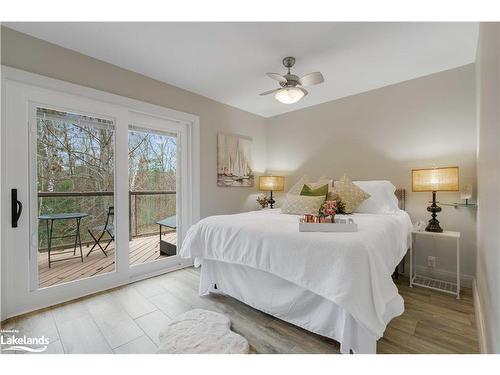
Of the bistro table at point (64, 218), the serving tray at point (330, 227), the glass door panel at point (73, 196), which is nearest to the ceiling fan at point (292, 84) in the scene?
the serving tray at point (330, 227)

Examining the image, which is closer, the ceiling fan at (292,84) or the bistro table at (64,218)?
the bistro table at (64,218)

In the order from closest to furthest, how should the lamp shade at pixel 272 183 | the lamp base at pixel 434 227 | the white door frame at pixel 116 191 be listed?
the white door frame at pixel 116 191 → the lamp base at pixel 434 227 → the lamp shade at pixel 272 183

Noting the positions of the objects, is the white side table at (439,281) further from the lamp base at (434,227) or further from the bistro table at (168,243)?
the bistro table at (168,243)

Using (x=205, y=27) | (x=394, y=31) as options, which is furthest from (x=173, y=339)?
(x=394, y=31)

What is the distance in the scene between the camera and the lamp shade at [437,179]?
7.51 feet

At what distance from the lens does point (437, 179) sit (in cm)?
236

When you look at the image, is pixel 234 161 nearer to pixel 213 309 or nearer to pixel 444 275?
pixel 213 309

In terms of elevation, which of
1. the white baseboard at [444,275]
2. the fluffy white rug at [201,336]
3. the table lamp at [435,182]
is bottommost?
the fluffy white rug at [201,336]

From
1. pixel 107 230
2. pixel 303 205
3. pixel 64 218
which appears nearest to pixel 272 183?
pixel 303 205

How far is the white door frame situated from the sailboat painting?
1.59 ft

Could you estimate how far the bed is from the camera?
4.21ft

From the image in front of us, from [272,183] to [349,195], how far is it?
152cm

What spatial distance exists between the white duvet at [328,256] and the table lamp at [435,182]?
1.95 ft
